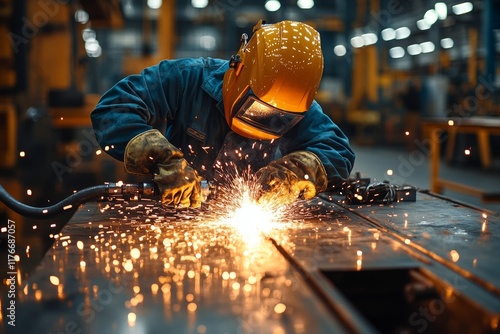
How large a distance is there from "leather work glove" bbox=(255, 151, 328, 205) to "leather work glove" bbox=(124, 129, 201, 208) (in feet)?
0.85

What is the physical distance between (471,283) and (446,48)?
21.3 m

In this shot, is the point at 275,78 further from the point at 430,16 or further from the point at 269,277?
the point at 430,16

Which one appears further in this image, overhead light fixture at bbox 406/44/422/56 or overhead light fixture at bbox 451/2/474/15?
overhead light fixture at bbox 406/44/422/56

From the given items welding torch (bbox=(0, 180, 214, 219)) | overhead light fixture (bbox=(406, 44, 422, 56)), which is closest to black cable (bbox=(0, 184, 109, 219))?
welding torch (bbox=(0, 180, 214, 219))

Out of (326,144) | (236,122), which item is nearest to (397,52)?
(326,144)

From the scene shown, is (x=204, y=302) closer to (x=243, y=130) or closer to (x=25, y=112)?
(x=243, y=130)

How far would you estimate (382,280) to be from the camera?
1339 mm

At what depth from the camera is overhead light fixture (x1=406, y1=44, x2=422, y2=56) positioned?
76.8 feet

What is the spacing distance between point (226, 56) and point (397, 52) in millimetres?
15298

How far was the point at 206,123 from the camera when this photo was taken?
236 cm

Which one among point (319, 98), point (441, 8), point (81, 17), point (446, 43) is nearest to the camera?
point (81, 17)

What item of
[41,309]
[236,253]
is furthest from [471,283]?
[41,309]

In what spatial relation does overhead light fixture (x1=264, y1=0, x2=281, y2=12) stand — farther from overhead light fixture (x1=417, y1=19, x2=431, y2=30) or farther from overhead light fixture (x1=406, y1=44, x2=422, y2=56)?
overhead light fixture (x1=406, y1=44, x2=422, y2=56)

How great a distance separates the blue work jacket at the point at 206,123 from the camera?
2.22m
